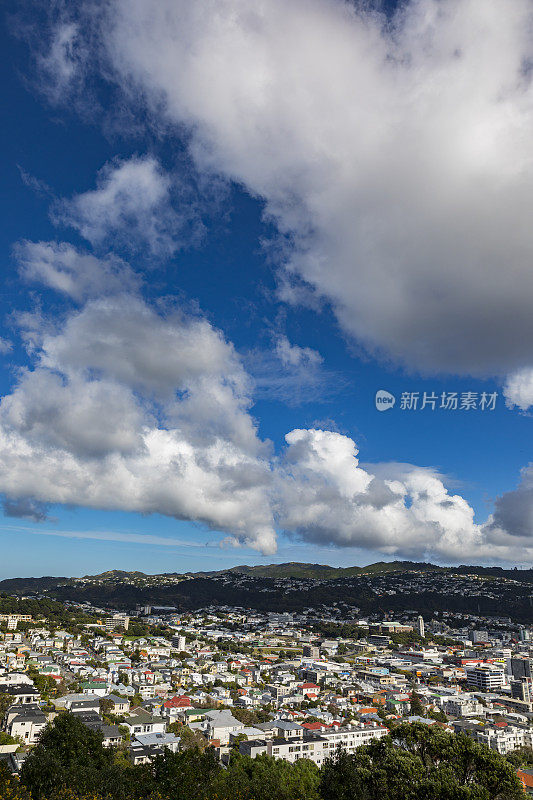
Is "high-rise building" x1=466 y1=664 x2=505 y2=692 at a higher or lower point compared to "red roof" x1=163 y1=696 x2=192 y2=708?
lower

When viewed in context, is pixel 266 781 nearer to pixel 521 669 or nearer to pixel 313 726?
pixel 313 726

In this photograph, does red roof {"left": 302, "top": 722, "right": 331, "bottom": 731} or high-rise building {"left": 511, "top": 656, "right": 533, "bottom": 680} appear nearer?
red roof {"left": 302, "top": 722, "right": 331, "bottom": 731}

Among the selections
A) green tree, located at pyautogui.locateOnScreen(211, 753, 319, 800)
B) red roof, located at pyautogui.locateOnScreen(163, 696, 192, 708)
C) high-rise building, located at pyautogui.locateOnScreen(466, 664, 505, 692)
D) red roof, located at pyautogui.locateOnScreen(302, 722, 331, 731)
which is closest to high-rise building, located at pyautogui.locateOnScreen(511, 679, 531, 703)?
high-rise building, located at pyautogui.locateOnScreen(466, 664, 505, 692)

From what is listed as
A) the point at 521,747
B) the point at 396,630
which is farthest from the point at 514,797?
the point at 396,630

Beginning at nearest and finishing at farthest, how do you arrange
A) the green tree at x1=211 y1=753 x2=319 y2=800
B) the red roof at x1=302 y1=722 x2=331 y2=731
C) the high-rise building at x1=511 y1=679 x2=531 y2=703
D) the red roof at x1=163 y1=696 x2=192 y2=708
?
the green tree at x1=211 y1=753 x2=319 y2=800 < the red roof at x1=302 y1=722 x2=331 y2=731 < the red roof at x1=163 y1=696 x2=192 y2=708 < the high-rise building at x1=511 y1=679 x2=531 y2=703

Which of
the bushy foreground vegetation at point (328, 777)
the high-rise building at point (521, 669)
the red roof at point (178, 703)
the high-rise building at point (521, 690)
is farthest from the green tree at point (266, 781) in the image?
the high-rise building at point (521, 669)

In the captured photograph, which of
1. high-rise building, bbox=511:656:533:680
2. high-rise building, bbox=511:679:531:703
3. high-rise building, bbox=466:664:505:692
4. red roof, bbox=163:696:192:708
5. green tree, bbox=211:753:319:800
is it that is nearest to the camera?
green tree, bbox=211:753:319:800

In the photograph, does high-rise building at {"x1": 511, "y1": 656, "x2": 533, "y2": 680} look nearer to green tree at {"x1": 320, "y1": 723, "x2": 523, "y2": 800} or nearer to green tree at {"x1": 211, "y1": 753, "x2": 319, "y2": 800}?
green tree at {"x1": 211, "y1": 753, "x2": 319, "y2": 800}

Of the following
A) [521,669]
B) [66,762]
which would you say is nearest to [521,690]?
[521,669]

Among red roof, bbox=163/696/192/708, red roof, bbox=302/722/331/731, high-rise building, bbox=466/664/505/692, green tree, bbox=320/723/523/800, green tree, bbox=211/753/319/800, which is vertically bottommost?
high-rise building, bbox=466/664/505/692
